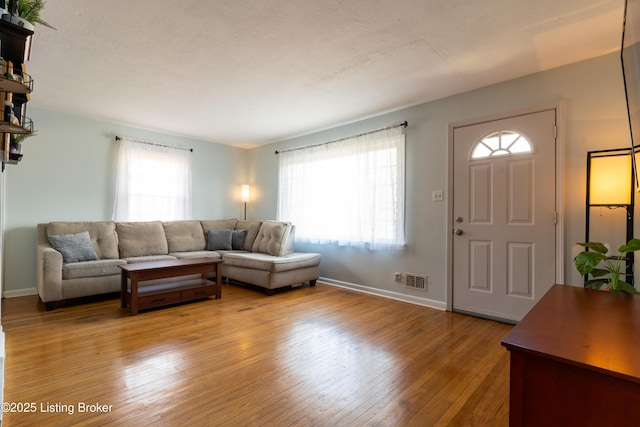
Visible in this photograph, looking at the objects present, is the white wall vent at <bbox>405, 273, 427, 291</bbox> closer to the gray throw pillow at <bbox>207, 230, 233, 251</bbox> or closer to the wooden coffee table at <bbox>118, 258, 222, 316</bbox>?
the wooden coffee table at <bbox>118, 258, 222, 316</bbox>

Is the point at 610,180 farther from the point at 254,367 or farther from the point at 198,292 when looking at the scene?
the point at 198,292

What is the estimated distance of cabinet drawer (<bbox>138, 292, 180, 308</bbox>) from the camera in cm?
318

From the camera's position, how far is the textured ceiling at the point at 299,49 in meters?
1.96

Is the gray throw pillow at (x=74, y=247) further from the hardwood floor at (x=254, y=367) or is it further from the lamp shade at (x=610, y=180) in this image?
the lamp shade at (x=610, y=180)

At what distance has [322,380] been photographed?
1.93m

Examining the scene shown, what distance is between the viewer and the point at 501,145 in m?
3.02

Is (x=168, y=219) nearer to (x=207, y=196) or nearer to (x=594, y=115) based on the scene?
(x=207, y=196)

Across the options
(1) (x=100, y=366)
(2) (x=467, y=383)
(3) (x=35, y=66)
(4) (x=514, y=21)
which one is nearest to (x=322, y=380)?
(2) (x=467, y=383)

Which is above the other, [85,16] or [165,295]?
[85,16]

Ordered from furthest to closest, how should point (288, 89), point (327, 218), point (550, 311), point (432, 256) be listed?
point (327, 218) < point (432, 256) < point (288, 89) < point (550, 311)

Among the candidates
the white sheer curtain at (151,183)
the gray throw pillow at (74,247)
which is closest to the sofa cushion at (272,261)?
the white sheer curtain at (151,183)

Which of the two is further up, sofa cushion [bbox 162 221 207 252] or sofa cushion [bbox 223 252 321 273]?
sofa cushion [bbox 162 221 207 252]

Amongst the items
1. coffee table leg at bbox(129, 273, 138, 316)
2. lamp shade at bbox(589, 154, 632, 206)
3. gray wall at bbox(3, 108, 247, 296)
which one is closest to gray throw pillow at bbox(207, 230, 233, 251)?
gray wall at bbox(3, 108, 247, 296)

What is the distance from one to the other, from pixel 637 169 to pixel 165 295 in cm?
393
